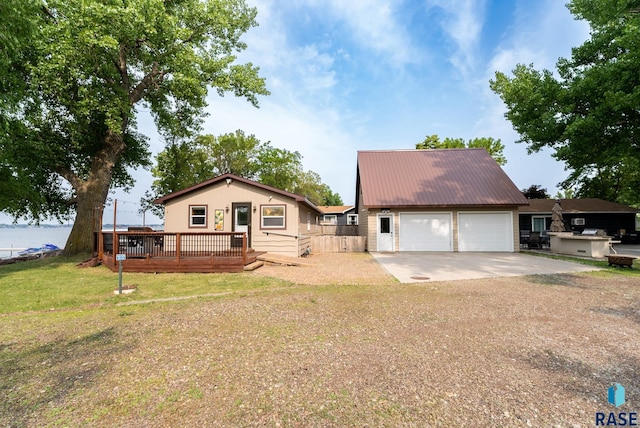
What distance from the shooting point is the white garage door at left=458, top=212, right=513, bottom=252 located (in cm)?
1647

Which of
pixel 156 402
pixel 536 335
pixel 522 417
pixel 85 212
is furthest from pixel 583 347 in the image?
pixel 85 212

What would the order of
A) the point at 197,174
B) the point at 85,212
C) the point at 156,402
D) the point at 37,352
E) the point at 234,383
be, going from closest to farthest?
1. the point at 156,402
2. the point at 234,383
3. the point at 37,352
4. the point at 85,212
5. the point at 197,174

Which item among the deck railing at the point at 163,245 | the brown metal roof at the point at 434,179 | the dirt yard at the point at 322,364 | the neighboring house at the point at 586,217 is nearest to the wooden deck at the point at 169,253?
the deck railing at the point at 163,245

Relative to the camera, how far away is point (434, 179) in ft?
61.2

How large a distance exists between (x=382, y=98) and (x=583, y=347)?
1670cm

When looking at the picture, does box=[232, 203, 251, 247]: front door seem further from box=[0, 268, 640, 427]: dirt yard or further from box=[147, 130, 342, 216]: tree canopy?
box=[147, 130, 342, 216]: tree canopy

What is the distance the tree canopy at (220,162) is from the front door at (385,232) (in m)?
16.0

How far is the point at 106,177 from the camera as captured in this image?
14.8 m

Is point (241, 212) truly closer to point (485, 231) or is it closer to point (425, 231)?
point (425, 231)

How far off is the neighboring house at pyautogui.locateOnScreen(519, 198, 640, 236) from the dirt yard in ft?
59.0

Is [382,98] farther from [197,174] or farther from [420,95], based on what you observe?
[197,174]

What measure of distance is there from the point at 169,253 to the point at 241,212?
12.6ft

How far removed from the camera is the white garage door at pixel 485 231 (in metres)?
16.5

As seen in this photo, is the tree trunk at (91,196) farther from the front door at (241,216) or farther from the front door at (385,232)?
the front door at (385,232)
